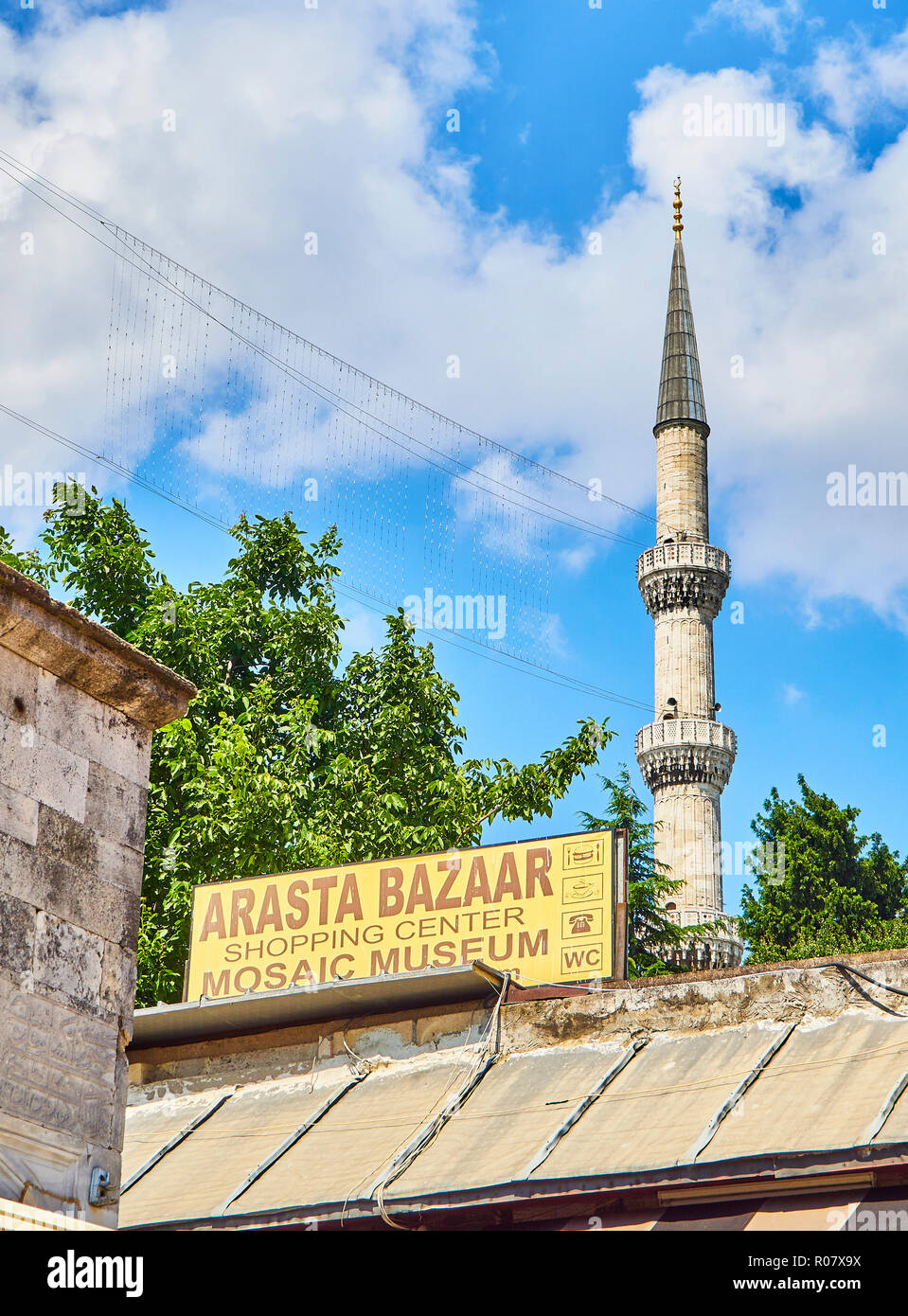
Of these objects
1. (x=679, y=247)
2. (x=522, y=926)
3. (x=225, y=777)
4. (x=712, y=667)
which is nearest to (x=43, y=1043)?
(x=522, y=926)

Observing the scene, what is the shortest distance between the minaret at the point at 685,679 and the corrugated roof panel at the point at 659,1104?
23.8 meters

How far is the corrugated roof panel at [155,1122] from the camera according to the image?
12391 millimetres

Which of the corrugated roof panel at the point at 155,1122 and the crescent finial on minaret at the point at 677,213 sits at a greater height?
the crescent finial on minaret at the point at 677,213

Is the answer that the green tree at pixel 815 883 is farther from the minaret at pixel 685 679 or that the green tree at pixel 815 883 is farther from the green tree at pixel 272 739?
the green tree at pixel 272 739

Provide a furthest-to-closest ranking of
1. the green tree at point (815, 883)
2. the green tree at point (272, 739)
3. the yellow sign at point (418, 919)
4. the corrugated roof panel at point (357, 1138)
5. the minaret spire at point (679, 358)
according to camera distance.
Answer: the minaret spire at point (679, 358)
the green tree at point (815, 883)
the green tree at point (272, 739)
the yellow sign at point (418, 919)
the corrugated roof panel at point (357, 1138)

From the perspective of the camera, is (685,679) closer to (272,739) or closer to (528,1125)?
(272,739)

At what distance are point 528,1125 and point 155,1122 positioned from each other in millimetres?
3458

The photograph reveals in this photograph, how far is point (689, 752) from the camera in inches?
1486

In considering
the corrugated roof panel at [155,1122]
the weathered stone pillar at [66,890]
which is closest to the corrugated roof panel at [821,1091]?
the weathered stone pillar at [66,890]

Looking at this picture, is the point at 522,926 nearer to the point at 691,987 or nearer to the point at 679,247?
the point at 691,987

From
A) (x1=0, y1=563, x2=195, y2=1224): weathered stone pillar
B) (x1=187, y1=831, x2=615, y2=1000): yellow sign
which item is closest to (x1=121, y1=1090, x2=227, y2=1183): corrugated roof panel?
(x1=187, y1=831, x2=615, y2=1000): yellow sign

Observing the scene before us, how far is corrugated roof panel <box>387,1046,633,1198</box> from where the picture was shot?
1073cm

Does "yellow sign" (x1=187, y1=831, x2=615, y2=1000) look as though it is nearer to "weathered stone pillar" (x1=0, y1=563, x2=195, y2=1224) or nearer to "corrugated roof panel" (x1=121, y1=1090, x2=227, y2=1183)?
"corrugated roof panel" (x1=121, y1=1090, x2=227, y2=1183)

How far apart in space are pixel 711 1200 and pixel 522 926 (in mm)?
4303
